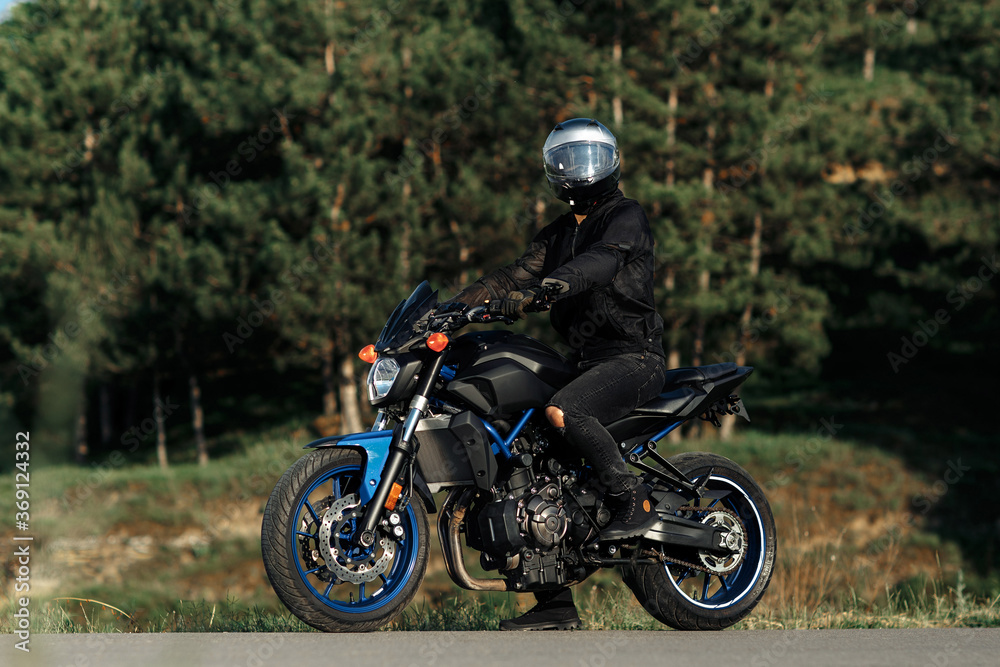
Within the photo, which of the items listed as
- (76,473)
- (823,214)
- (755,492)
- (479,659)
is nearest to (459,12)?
(823,214)

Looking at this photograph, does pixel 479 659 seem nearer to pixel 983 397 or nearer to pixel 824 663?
pixel 824 663

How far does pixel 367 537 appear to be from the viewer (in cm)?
468

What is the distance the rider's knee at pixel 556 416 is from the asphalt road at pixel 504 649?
1.01m

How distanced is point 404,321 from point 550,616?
1913 mm

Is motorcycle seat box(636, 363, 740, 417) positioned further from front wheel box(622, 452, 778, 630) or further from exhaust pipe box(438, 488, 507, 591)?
exhaust pipe box(438, 488, 507, 591)

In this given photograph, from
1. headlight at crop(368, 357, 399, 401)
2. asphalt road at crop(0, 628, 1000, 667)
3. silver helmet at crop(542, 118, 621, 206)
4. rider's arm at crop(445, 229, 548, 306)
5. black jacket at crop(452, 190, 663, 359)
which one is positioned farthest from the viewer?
rider's arm at crop(445, 229, 548, 306)

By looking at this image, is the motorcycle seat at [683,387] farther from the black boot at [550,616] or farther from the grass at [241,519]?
the grass at [241,519]

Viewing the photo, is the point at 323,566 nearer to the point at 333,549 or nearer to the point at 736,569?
the point at 333,549

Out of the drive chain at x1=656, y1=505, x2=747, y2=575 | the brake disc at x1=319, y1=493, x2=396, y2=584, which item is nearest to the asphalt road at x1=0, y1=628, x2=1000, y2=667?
the brake disc at x1=319, y1=493, x2=396, y2=584

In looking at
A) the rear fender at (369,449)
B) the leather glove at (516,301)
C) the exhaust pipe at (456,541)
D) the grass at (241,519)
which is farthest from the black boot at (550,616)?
the grass at (241,519)

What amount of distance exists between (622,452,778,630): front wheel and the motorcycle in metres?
0.01

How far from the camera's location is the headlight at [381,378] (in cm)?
481

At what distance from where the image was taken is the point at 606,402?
5.17 metres

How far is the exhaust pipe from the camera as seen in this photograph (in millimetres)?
4891
